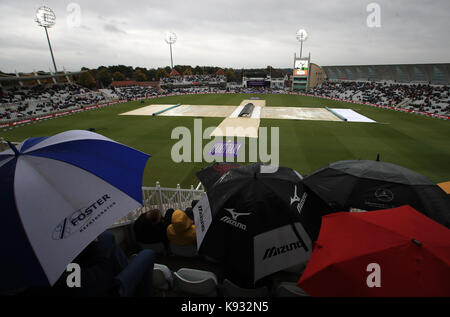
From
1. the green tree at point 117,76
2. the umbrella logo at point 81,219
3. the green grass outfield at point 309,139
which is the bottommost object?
the green grass outfield at point 309,139

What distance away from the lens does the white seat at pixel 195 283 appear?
3.25 meters

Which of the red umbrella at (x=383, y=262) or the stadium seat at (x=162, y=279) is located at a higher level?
the red umbrella at (x=383, y=262)

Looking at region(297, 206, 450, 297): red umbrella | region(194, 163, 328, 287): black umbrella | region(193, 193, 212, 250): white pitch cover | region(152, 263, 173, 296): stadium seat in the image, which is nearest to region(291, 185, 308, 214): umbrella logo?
region(194, 163, 328, 287): black umbrella

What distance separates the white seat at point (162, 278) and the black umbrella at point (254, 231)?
850 millimetres

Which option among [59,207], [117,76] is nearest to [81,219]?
[59,207]

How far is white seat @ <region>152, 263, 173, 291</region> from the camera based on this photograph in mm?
3328

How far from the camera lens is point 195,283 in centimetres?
327

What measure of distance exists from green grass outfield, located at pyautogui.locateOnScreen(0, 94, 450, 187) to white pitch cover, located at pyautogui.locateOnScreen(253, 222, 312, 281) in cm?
926

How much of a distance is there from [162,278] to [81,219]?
170 centimetres

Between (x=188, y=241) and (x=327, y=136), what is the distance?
65.8ft

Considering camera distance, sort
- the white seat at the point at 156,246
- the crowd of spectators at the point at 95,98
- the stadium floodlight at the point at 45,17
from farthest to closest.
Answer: the stadium floodlight at the point at 45,17 → the crowd of spectators at the point at 95,98 → the white seat at the point at 156,246

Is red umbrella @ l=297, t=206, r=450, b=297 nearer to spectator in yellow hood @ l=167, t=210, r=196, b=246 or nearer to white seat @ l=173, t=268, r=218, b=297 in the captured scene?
white seat @ l=173, t=268, r=218, b=297

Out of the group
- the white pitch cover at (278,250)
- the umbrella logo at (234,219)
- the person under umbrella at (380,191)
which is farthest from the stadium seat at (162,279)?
the person under umbrella at (380,191)

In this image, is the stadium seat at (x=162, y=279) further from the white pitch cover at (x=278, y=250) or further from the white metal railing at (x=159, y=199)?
the white metal railing at (x=159, y=199)
